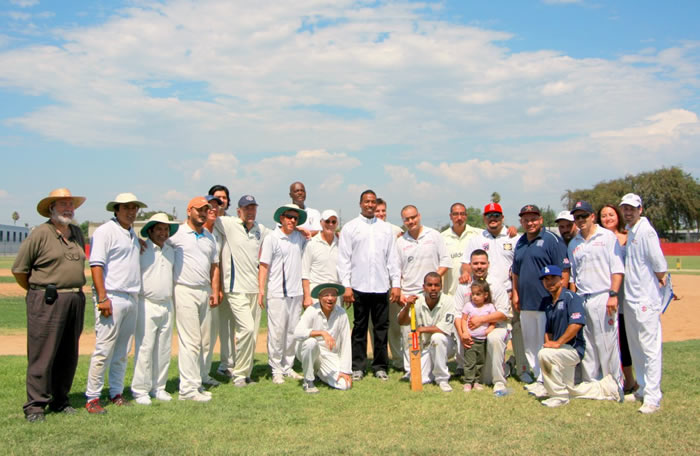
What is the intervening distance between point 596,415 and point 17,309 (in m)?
15.7

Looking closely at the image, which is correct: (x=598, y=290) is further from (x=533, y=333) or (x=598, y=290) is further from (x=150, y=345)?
(x=150, y=345)

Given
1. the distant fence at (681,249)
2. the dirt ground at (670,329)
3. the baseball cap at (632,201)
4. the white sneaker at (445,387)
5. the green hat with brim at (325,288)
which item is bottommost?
the distant fence at (681,249)

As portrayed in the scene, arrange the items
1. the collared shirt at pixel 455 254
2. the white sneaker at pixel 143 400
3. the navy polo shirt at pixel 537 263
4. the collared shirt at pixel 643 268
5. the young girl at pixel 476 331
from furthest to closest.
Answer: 1. the collared shirt at pixel 455 254
2. the young girl at pixel 476 331
3. the navy polo shirt at pixel 537 263
4. the white sneaker at pixel 143 400
5. the collared shirt at pixel 643 268

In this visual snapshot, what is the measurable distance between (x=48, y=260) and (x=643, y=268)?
19.2ft

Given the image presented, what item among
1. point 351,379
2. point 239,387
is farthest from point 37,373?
point 351,379

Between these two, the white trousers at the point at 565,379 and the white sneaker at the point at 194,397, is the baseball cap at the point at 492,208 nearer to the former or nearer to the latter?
the white trousers at the point at 565,379

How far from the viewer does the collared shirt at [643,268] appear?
20.0 feet

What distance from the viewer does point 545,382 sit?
6359 mm

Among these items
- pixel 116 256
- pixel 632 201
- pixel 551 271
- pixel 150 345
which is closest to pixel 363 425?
pixel 150 345

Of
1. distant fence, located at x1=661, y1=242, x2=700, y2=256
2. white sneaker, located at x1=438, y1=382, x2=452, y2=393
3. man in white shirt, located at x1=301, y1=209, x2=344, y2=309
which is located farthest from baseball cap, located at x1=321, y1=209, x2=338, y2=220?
distant fence, located at x1=661, y1=242, x2=700, y2=256

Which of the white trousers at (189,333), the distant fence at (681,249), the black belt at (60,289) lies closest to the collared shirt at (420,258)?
the white trousers at (189,333)

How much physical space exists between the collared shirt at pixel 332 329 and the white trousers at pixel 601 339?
268 cm

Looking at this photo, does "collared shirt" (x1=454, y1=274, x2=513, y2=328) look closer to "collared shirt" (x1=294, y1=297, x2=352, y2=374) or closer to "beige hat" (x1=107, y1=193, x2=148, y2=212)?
"collared shirt" (x1=294, y1=297, x2=352, y2=374)

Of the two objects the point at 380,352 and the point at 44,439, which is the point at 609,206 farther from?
the point at 44,439
